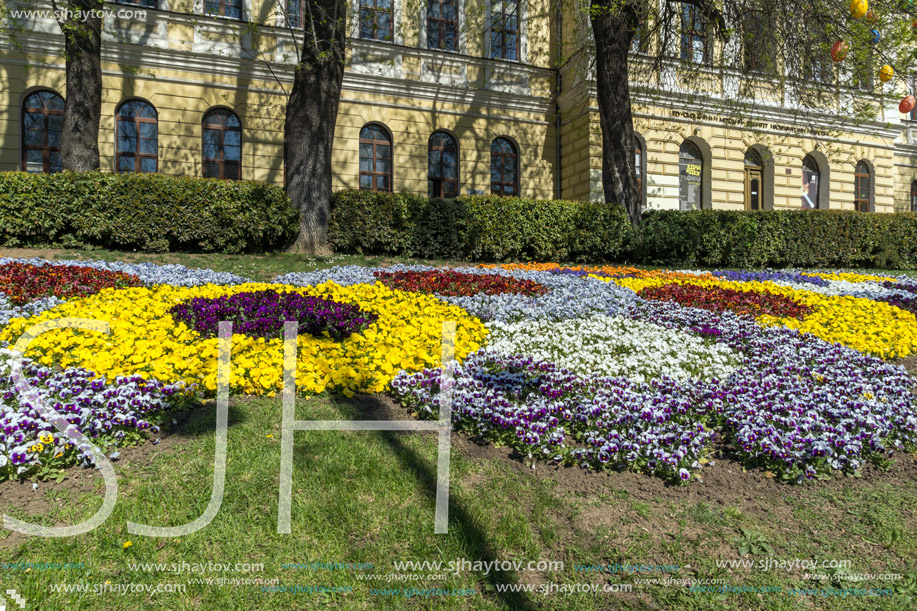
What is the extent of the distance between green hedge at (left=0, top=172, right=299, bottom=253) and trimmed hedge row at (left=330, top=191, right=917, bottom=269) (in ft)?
5.43

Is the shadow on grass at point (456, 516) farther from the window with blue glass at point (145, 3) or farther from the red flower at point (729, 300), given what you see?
the window with blue glass at point (145, 3)

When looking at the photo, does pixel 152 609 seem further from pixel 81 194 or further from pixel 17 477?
pixel 81 194

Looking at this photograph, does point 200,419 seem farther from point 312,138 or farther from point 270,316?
Result: point 312,138

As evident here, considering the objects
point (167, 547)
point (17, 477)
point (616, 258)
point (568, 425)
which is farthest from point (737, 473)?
point (616, 258)

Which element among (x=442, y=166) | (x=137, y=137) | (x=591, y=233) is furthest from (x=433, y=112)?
(x=137, y=137)

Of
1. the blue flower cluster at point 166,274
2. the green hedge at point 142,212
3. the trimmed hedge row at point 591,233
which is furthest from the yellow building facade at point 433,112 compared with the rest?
the blue flower cluster at point 166,274

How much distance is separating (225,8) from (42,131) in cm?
606

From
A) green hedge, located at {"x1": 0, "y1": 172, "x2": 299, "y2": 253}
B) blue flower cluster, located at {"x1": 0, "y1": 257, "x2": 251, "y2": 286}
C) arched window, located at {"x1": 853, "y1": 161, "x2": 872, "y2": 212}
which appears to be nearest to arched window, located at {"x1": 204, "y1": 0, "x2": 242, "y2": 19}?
green hedge, located at {"x1": 0, "y1": 172, "x2": 299, "y2": 253}

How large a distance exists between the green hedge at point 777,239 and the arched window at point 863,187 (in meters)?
7.13

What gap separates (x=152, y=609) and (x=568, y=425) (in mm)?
2456

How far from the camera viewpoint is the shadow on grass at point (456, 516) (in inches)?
90.5

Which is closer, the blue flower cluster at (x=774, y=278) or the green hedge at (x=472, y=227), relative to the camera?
the blue flower cluster at (x=774, y=278)

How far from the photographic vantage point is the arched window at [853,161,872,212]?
23.0 m

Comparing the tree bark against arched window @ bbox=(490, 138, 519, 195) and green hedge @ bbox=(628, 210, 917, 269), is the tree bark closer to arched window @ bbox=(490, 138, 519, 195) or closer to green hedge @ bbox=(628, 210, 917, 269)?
green hedge @ bbox=(628, 210, 917, 269)
